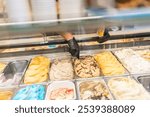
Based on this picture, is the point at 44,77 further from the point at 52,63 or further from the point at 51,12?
the point at 51,12

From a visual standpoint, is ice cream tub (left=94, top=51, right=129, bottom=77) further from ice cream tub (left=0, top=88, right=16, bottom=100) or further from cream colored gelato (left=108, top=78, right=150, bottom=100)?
ice cream tub (left=0, top=88, right=16, bottom=100)

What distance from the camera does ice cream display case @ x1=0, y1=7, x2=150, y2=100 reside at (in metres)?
1.43

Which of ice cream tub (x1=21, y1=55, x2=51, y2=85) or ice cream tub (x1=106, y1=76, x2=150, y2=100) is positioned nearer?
ice cream tub (x1=106, y1=76, x2=150, y2=100)

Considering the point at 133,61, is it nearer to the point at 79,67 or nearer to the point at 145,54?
the point at 145,54

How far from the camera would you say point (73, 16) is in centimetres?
71

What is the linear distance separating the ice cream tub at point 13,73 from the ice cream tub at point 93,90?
19.4 inches

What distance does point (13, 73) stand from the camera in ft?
5.89

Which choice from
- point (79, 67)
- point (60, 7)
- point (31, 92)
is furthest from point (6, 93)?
point (60, 7)

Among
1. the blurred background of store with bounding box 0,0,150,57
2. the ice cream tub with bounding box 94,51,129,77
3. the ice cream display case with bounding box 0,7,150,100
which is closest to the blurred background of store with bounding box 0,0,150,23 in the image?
the blurred background of store with bounding box 0,0,150,57

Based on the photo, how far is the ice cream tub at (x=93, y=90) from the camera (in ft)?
4.56

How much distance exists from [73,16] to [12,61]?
1.23 m

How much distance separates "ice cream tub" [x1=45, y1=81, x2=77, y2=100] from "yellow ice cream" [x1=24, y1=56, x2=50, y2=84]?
0.12 m

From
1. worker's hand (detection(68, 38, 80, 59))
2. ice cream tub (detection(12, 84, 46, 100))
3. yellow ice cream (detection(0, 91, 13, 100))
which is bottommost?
yellow ice cream (detection(0, 91, 13, 100))

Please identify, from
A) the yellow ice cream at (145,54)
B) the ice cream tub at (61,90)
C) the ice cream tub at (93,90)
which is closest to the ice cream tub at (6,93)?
the ice cream tub at (61,90)
